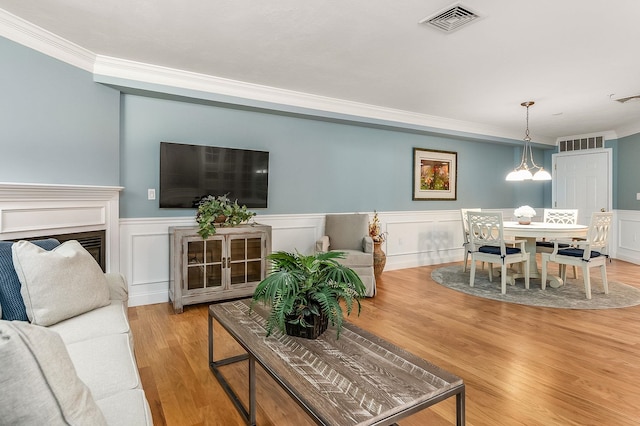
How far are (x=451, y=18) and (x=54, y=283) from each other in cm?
294

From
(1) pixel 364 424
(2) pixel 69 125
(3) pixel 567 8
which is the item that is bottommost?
(1) pixel 364 424

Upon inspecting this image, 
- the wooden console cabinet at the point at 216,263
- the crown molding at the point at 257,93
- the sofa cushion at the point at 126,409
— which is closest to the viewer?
the sofa cushion at the point at 126,409

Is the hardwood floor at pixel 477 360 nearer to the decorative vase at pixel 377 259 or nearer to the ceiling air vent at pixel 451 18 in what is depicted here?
the decorative vase at pixel 377 259

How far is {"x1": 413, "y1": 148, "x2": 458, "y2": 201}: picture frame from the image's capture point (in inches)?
223

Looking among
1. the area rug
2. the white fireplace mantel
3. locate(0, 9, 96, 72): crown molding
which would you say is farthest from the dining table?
locate(0, 9, 96, 72): crown molding

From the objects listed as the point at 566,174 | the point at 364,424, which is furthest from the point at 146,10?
the point at 566,174

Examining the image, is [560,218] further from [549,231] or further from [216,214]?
[216,214]

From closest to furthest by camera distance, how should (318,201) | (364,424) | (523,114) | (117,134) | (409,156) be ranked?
(364,424)
(117,134)
(318,201)
(523,114)
(409,156)

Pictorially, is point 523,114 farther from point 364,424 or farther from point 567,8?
point 364,424

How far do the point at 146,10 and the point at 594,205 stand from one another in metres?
7.68

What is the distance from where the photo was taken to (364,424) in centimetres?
108

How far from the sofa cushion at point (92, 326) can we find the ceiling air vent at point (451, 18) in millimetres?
2737

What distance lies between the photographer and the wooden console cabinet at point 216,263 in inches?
135

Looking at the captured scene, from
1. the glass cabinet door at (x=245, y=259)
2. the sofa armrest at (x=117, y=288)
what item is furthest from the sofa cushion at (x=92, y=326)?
the glass cabinet door at (x=245, y=259)
